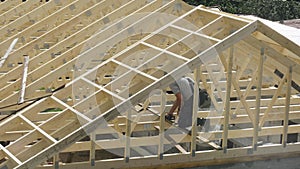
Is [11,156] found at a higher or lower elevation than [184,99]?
lower

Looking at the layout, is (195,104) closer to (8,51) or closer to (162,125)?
(162,125)

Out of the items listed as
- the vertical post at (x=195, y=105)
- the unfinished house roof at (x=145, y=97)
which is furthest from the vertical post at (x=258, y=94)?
the vertical post at (x=195, y=105)

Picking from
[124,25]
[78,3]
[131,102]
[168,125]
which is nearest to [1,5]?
[78,3]

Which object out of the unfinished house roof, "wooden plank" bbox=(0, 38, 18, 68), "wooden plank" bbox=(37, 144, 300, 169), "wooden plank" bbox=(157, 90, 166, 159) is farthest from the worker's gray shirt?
"wooden plank" bbox=(0, 38, 18, 68)

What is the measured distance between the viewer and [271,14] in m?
22.5

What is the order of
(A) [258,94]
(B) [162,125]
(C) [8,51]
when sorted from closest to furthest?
(B) [162,125] → (A) [258,94] → (C) [8,51]

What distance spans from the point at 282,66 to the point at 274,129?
964mm

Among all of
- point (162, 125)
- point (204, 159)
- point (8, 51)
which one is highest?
point (8, 51)

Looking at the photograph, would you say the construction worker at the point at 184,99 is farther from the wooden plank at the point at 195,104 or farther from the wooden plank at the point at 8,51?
the wooden plank at the point at 8,51

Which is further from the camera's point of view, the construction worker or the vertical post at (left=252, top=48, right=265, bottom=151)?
the construction worker

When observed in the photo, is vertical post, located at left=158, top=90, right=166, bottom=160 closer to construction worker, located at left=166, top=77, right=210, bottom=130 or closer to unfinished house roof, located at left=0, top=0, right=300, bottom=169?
unfinished house roof, located at left=0, top=0, right=300, bottom=169

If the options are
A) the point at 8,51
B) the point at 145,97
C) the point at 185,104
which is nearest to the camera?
the point at 145,97

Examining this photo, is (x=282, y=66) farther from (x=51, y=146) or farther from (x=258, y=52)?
(x=51, y=146)

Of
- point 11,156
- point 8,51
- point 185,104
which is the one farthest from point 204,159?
point 8,51
